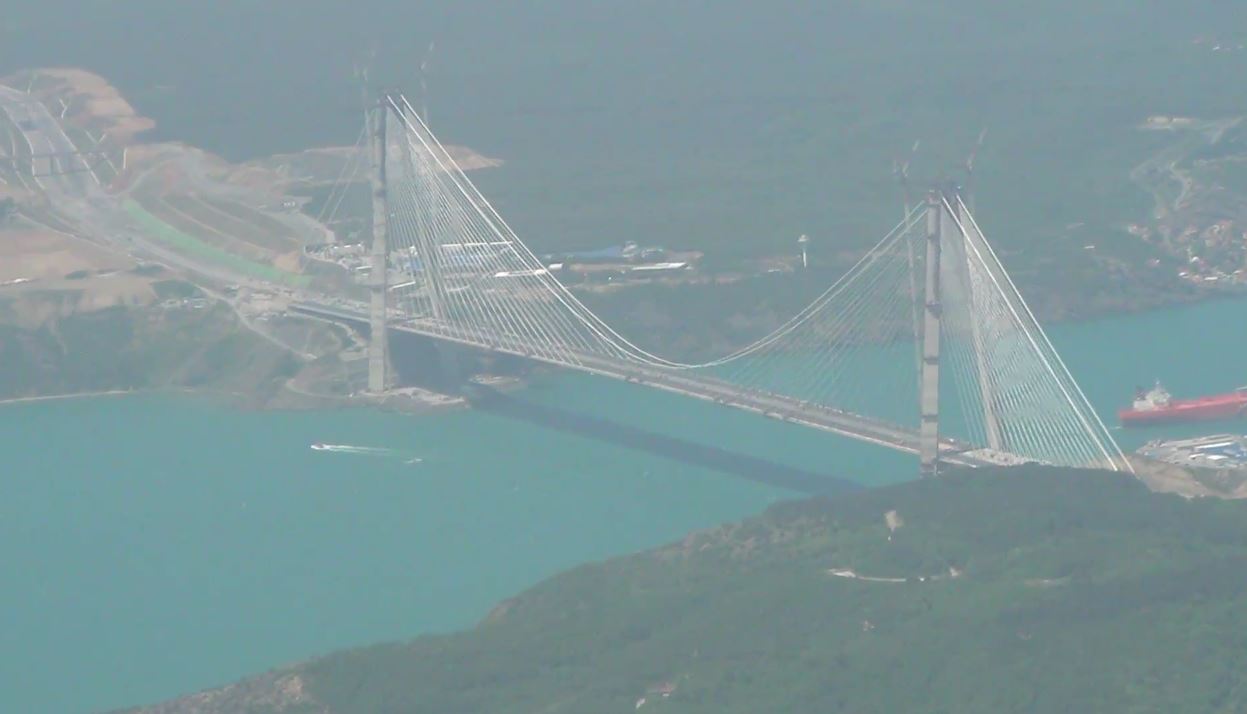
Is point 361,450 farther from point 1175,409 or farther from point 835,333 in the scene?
point 1175,409

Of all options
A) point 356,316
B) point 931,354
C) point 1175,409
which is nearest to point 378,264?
point 356,316

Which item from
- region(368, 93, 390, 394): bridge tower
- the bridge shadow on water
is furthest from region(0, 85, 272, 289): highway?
the bridge shadow on water

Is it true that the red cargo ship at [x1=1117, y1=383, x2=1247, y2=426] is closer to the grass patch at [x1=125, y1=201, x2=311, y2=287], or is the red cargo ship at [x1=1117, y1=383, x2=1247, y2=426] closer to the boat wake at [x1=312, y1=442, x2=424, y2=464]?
the boat wake at [x1=312, y1=442, x2=424, y2=464]

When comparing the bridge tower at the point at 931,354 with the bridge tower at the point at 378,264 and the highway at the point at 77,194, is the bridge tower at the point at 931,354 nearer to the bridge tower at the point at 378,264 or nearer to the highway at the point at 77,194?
the bridge tower at the point at 378,264

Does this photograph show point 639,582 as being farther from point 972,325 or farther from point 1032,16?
point 1032,16

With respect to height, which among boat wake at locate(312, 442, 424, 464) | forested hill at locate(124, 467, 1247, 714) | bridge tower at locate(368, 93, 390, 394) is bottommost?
forested hill at locate(124, 467, 1247, 714)

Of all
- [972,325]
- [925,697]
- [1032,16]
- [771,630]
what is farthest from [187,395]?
[1032,16]

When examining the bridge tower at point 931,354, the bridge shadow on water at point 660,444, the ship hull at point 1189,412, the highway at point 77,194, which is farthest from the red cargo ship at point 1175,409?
the highway at point 77,194

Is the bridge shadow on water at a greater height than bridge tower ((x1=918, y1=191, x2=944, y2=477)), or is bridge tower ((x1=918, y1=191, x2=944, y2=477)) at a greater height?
bridge tower ((x1=918, y1=191, x2=944, y2=477))
